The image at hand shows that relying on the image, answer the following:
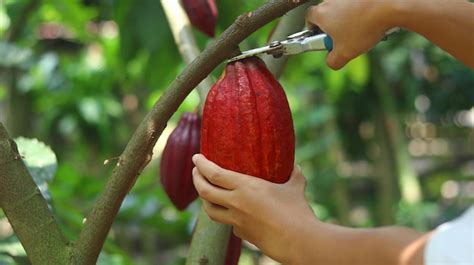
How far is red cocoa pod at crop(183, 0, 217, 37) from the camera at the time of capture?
0.96 metres

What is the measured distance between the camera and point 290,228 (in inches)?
22.2

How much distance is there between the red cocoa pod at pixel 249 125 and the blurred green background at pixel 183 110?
847 mm

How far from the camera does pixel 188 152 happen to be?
0.84m

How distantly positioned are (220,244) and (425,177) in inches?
111

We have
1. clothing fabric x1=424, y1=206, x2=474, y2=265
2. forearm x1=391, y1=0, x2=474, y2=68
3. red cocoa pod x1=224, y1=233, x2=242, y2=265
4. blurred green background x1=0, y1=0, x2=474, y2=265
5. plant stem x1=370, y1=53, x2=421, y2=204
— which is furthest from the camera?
plant stem x1=370, y1=53, x2=421, y2=204

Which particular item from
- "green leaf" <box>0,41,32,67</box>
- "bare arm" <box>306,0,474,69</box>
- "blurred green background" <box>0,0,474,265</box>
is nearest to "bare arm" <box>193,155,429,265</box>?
"bare arm" <box>306,0,474,69</box>

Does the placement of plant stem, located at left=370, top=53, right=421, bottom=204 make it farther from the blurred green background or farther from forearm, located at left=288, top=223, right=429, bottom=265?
forearm, located at left=288, top=223, right=429, bottom=265

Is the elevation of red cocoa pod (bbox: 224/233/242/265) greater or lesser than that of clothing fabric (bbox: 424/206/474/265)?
lesser

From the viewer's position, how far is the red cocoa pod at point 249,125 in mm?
610

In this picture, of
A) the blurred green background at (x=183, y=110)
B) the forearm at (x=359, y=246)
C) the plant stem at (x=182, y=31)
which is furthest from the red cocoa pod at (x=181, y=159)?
the blurred green background at (x=183, y=110)

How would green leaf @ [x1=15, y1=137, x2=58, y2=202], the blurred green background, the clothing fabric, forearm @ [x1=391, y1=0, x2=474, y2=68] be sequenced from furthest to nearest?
the blurred green background < green leaf @ [x1=15, y1=137, x2=58, y2=202] < forearm @ [x1=391, y1=0, x2=474, y2=68] < the clothing fabric

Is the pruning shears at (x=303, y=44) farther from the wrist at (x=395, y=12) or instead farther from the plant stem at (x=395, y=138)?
the plant stem at (x=395, y=138)

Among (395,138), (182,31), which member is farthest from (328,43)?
(395,138)

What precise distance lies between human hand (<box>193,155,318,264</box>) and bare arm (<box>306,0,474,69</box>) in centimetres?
10
